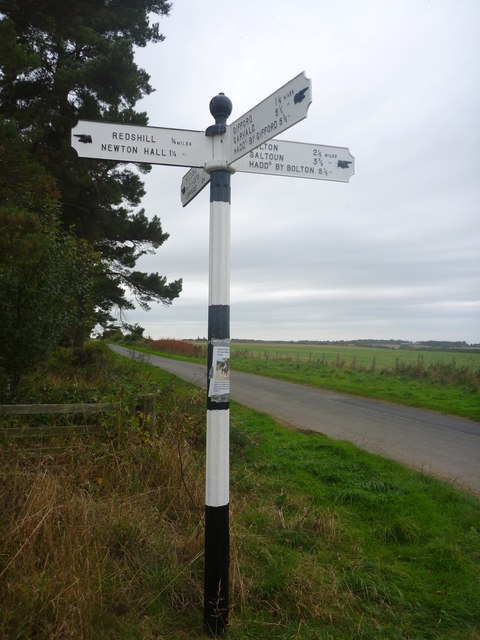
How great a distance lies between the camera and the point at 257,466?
19.9ft

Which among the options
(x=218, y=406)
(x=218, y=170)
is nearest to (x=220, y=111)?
(x=218, y=170)

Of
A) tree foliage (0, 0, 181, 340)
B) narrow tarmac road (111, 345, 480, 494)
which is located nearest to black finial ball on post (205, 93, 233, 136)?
narrow tarmac road (111, 345, 480, 494)

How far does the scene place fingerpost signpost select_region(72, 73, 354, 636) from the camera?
8.43 feet

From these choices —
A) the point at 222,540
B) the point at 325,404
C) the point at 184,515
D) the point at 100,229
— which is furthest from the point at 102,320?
the point at 222,540

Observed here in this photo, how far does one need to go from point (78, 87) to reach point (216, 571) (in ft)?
44.5

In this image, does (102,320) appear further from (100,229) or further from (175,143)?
(175,143)

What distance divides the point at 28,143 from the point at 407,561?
35.0 ft

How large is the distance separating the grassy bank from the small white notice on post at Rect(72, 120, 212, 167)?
2206 millimetres

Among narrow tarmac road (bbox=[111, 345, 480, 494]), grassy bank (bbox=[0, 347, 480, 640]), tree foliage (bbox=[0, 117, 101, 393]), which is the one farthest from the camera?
narrow tarmac road (bbox=[111, 345, 480, 494])

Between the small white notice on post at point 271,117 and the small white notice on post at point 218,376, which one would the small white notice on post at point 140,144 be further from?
the small white notice on post at point 218,376

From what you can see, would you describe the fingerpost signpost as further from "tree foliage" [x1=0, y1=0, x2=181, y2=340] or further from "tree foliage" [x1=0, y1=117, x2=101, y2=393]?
"tree foliage" [x1=0, y1=0, x2=181, y2=340]

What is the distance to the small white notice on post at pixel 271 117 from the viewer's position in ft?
7.45

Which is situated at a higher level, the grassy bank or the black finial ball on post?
the black finial ball on post

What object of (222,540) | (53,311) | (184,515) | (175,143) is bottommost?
(184,515)
